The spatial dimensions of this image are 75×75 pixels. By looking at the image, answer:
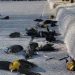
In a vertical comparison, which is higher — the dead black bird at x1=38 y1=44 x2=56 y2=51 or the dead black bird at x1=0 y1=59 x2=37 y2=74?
the dead black bird at x1=0 y1=59 x2=37 y2=74

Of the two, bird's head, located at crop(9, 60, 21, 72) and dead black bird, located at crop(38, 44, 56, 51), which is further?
dead black bird, located at crop(38, 44, 56, 51)

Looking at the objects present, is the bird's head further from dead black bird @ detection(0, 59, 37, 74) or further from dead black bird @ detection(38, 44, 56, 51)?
dead black bird @ detection(38, 44, 56, 51)

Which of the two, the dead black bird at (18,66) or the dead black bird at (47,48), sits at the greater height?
the dead black bird at (18,66)

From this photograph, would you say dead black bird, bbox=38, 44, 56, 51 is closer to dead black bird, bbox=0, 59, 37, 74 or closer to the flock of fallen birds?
the flock of fallen birds

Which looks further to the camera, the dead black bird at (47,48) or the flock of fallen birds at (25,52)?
the dead black bird at (47,48)

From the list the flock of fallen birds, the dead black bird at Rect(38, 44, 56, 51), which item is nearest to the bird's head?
the flock of fallen birds

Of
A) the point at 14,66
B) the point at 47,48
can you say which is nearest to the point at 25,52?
the point at 47,48

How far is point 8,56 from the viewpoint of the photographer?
22.2 ft

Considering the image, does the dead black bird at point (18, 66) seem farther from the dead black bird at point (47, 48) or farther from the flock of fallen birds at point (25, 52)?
the dead black bird at point (47, 48)

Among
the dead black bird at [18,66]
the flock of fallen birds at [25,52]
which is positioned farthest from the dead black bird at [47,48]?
the dead black bird at [18,66]

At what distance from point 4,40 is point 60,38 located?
125 centimetres

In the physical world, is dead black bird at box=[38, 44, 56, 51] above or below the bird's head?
below

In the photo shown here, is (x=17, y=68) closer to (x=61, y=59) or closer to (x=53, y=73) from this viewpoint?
(x=53, y=73)

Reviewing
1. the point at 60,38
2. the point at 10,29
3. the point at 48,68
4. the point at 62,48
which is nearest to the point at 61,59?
the point at 48,68
